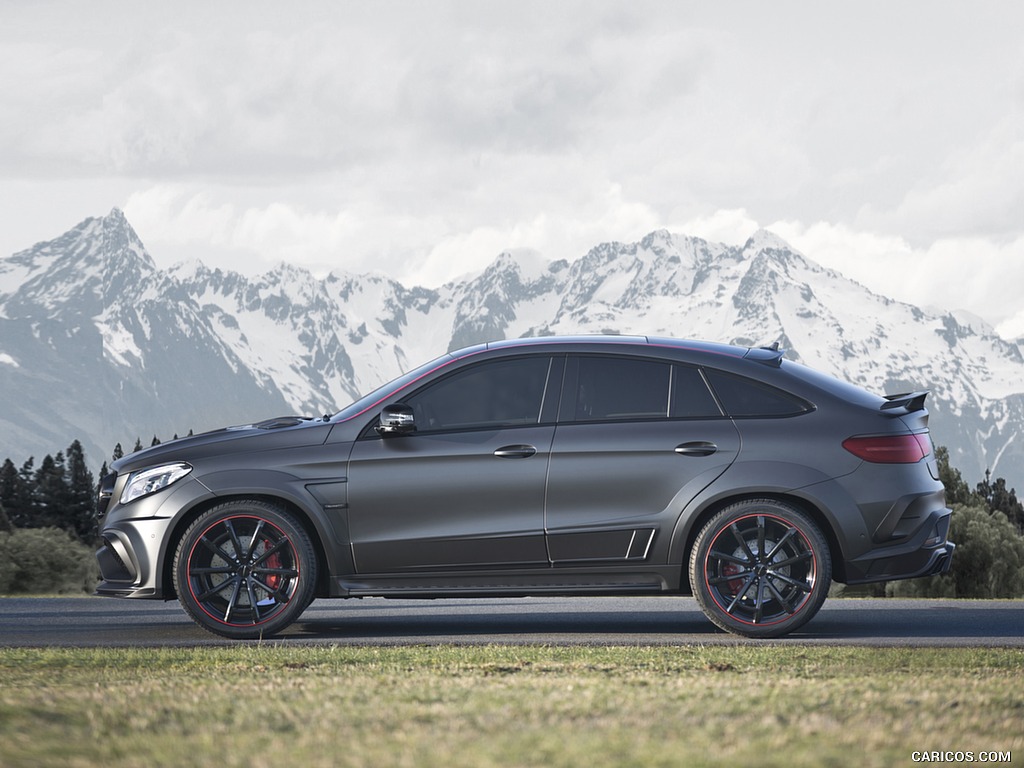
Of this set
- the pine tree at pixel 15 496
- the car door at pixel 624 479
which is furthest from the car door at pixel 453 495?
the pine tree at pixel 15 496

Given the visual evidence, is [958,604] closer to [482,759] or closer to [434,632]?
[434,632]

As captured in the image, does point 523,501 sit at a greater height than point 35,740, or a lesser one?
greater

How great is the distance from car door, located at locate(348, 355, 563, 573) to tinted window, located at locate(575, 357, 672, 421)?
9.0 inches

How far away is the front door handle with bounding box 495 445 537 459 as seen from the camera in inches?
305

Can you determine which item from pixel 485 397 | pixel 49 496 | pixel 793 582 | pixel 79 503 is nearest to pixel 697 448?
pixel 793 582

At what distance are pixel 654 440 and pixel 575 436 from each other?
46 cm

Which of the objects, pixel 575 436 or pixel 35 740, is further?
pixel 575 436

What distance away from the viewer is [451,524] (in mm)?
7762

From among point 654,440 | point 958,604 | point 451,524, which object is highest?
point 654,440

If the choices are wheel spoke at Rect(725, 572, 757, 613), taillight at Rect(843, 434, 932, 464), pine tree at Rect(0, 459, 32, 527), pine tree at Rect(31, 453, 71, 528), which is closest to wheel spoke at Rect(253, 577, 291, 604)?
wheel spoke at Rect(725, 572, 757, 613)

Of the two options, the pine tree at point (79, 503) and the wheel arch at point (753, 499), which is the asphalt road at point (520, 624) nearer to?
the wheel arch at point (753, 499)

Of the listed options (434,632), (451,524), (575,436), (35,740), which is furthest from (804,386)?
(35,740)

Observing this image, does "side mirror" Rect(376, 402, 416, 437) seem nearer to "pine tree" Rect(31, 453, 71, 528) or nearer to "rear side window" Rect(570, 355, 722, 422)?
"rear side window" Rect(570, 355, 722, 422)

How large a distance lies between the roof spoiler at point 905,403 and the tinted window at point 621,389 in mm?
1312
